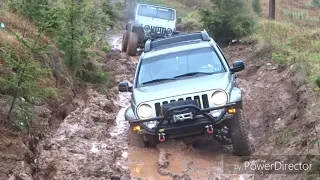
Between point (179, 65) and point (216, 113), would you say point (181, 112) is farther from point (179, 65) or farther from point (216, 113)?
point (179, 65)

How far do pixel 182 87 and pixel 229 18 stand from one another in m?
11.2

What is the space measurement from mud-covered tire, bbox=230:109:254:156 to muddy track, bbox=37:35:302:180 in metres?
0.18

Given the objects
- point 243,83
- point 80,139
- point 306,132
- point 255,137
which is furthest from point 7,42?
point 243,83

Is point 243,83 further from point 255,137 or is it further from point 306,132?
point 306,132

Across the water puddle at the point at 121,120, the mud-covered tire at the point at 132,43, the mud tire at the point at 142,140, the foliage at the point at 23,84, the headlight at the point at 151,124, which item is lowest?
the mud-covered tire at the point at 132,43

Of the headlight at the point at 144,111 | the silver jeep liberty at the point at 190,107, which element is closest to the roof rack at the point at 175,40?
the silver jeep liberty at the point at 190,107

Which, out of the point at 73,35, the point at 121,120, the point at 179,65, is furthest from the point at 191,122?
the point at 73,35

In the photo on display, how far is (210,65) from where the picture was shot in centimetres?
773

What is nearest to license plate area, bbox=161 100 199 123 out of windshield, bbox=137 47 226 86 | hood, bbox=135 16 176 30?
windshield, bbox=137 47 226 86

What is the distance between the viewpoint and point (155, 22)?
61.7 ft

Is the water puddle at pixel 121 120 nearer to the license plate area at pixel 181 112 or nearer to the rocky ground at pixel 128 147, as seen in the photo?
the rocky ground at pixel 128 147

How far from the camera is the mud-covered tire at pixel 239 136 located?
670 centimetres

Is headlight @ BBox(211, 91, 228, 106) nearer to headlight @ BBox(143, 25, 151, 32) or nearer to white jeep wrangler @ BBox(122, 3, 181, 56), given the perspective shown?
white jeep wrangler @ BBox(122, 3, 181, 56)

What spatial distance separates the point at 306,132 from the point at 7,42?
5285 mm
